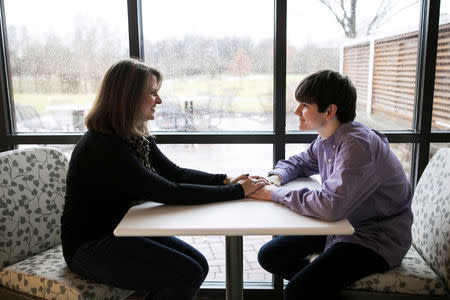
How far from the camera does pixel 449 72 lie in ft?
7.40

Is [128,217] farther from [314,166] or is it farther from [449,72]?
[449,72]

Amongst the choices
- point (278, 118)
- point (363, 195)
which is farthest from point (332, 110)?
point (278, 118)

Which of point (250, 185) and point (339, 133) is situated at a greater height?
point (339, 133)

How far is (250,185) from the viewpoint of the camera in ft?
5.73

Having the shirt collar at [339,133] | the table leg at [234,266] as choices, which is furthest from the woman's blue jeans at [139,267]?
the shirt collar at [339,133]

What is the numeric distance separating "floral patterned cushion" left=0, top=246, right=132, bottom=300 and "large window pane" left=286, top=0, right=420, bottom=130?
136 centimetres

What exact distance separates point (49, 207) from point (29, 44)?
1.04m

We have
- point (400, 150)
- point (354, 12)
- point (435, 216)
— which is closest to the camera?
point (435, 216)

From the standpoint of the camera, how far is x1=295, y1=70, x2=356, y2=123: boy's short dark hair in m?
1.66

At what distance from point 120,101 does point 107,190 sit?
378mm

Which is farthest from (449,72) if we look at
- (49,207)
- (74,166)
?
(49,207)

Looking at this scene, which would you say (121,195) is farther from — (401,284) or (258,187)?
(401,284)

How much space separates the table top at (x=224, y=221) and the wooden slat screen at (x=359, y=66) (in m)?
1.07

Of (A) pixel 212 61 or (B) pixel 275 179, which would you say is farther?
(A) pixel 212 61
